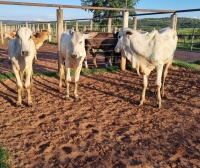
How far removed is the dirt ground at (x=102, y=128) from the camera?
3038 mm

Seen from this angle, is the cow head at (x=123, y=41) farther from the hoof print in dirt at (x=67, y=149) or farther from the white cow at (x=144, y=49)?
the hoof print in dirt at (x=67, y=149)

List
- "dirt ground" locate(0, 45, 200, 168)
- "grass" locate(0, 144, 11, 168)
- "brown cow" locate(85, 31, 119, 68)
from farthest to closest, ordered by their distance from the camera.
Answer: "brown cow" locate(85, 31, 119, 68) → "dirt ground" locate(0, 45, 200, 168) → "grass" locate(0, 144, 11, 168)

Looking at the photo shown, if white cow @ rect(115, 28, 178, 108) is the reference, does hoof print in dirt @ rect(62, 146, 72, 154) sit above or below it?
below

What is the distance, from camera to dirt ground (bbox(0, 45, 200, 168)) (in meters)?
3.04

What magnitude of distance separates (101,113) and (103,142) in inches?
45.2

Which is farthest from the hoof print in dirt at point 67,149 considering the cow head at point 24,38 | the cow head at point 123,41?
the cow head at point 123,41

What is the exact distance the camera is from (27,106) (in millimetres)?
4902

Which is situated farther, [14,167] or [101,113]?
[101,113]

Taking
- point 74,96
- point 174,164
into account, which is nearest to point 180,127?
point 174,164

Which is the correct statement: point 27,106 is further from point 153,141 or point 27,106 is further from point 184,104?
point 184,104

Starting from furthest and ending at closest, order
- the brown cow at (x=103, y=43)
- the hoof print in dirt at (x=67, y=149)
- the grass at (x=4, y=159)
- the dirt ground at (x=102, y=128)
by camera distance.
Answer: the brown cow at (x=103, y=43)
the hoof print in dirt at (x=67, y=149)
the dirt ground at (x=102, y=128)
the grass at (x=4, y=159)

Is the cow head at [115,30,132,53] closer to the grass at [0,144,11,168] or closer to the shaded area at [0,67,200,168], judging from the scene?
the shaded area at [0,67,200,168]

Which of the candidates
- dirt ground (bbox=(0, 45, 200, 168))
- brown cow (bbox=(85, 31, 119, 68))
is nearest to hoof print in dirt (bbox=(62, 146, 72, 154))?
dirt ground (bbox=(0, 45, 200, 168))

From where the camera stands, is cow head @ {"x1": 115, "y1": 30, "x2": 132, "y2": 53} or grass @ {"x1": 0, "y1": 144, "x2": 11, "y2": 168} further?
cow head @ {"x1": 115, "y1": 30, "x2": 132, "y2": 53}
